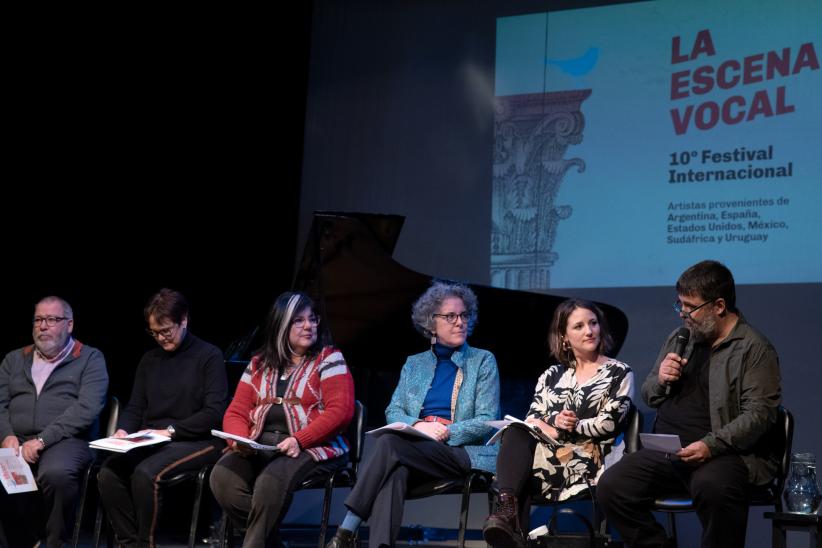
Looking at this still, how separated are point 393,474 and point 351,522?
0.23 m

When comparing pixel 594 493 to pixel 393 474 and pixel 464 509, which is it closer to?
pixel 464 509

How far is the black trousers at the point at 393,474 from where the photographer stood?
3.69 metres

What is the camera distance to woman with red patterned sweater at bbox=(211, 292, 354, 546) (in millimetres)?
3793

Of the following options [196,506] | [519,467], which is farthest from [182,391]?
[519,467]

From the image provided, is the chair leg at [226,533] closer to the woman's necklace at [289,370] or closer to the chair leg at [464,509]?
the woman's necklace at [289,370]

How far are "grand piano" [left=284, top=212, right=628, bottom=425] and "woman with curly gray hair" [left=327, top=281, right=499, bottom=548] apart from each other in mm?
455

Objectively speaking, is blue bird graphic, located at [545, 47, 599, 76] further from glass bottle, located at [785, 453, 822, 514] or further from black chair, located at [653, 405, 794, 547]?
glass bottle, located at [785, 453, 822, 514]

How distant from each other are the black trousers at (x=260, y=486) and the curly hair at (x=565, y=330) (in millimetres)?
996

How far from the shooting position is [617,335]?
5.09 metres

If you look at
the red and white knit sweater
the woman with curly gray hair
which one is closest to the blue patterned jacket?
the woman with curly gray hair

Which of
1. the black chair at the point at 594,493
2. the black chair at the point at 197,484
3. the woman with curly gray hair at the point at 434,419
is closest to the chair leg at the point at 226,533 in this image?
the black chair at the point at 197,484

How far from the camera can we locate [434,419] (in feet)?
13.7

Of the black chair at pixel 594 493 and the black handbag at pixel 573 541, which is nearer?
the black handbag at pixel 573 541

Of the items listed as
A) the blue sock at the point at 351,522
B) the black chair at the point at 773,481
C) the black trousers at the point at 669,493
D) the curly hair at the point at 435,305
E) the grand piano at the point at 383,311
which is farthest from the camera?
the grand piano at the point at 383,311
